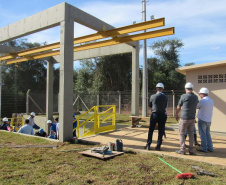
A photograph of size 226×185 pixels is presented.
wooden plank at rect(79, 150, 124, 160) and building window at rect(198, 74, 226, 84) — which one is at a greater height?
building window at rect(198, 74, 226, 84)

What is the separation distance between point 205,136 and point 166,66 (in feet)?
85.1

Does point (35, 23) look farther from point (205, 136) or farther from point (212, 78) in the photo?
point (212, 78)

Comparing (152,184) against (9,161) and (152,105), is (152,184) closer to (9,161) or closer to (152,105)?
(152,105)

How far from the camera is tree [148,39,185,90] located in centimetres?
2789

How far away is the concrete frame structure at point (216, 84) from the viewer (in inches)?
313

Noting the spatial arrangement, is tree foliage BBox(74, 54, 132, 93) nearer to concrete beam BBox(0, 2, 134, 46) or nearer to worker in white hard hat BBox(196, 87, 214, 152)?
concrete beam BBox(0, 2, 134, 46)

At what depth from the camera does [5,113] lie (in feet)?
65.1

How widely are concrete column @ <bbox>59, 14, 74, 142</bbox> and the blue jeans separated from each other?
159 inches

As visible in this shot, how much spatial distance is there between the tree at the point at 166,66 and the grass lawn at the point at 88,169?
73.9 ft

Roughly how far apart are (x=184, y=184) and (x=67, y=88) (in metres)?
4.61

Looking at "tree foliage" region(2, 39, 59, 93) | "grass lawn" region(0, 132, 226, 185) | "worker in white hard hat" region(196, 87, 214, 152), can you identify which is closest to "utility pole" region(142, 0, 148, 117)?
"worker in white hard hat" region(196, 87, 214, 152)

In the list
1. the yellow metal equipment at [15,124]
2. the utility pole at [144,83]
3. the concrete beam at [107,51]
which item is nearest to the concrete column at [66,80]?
the concrete beam at [107,51]

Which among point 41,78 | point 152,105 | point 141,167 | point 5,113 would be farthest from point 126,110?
point 41,78

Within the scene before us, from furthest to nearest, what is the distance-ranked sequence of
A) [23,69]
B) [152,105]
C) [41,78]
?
[41,78], [23,69], [152,105]
